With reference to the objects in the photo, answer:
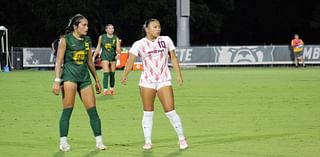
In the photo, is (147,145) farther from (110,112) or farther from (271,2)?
(271,2)

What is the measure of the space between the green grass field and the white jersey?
109 centimetres

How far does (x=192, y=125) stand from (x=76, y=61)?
3950mm

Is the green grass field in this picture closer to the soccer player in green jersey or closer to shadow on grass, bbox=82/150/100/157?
shadow on grass, bbox=82/150/100/157

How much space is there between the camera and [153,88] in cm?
1140

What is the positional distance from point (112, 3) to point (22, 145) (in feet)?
166

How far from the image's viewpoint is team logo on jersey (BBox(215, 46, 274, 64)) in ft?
156

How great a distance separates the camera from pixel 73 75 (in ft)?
37.0

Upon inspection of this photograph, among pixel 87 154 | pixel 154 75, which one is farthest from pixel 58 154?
pixel 154 75

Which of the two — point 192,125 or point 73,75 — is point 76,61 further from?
point 192,125

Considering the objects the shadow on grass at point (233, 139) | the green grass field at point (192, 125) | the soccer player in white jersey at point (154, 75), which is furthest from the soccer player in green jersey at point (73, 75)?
the shadow on grass at point (233, 139)

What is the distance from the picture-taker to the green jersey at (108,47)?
22781 mm

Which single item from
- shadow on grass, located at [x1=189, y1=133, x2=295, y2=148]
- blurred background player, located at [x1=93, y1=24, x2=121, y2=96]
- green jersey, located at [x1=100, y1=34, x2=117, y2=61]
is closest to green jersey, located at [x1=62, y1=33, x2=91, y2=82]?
shadow on grass, located at [x1=189, y1=133, x2=295, y2=148]

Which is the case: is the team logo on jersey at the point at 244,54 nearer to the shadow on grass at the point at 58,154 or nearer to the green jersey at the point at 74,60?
the green jersey at the point at 74,60

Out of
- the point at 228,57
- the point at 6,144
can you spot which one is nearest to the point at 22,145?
the point at 6,144
